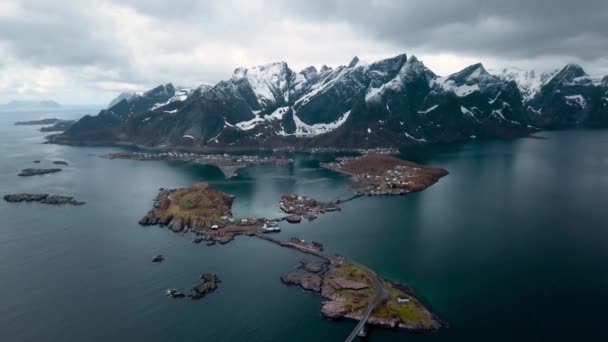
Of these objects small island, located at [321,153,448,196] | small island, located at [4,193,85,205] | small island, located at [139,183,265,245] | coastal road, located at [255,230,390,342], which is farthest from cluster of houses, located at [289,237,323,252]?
small island, located at [4,193,85,205]

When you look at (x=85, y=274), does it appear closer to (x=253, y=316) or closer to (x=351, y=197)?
(x=253, y=316)

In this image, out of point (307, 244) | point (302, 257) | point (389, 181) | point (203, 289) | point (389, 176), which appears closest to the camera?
point (203, 289)

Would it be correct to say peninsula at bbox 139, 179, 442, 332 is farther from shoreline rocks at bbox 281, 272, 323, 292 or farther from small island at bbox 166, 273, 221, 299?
small island at bbox 166, 273, 221, 299

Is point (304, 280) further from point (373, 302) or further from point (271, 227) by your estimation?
point (271, 227)

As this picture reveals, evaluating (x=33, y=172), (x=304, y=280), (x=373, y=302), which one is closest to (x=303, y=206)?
(x=304, y=280)

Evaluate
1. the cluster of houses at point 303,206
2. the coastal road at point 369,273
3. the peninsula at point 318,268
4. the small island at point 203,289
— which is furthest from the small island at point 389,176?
the small island at point 203,289

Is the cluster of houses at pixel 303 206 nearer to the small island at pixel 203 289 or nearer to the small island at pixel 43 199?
the small island at pixel 203 289
